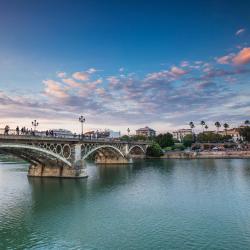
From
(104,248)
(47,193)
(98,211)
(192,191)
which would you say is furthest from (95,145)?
(104,248)

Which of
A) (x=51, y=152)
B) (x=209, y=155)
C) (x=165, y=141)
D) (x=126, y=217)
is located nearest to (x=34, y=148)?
(x=51, y=152)

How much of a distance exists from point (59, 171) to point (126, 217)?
32096 millimetres

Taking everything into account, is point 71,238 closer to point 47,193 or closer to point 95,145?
point 47,193

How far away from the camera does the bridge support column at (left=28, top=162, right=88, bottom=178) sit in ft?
183

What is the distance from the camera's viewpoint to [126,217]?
27469 mm

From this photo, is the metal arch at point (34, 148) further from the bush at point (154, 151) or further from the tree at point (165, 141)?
the tree at point (165, 141)

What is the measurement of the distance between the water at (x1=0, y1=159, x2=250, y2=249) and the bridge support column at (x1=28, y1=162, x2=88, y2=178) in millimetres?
10160

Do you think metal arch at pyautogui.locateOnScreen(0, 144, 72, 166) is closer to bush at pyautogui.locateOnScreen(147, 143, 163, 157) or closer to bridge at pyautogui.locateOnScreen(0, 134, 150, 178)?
bridge at pyautogui.locateOnScreen(0, 134, 150, 178)

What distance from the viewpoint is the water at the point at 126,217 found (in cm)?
2086

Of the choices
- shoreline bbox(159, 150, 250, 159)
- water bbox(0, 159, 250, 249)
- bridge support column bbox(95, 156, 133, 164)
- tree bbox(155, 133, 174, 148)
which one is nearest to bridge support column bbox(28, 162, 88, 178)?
water bbox(0, 159, 250, 249)

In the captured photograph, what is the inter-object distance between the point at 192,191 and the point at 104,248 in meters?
24.2

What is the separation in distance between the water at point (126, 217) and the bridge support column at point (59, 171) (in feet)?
33.3

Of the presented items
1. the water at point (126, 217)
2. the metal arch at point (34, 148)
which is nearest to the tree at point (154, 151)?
the metal arch at point (34, 148)

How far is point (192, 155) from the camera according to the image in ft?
422
